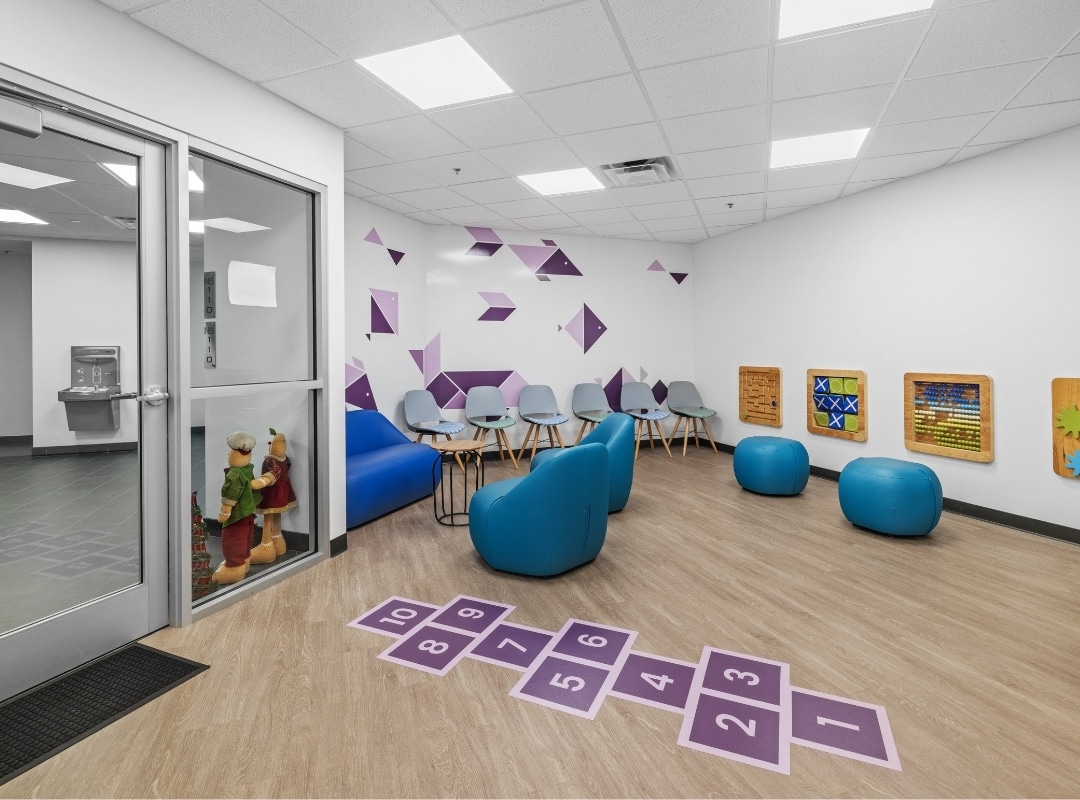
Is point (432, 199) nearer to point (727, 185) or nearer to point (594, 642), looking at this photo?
point (727, 185)

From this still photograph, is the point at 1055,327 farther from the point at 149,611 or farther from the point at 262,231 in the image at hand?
the point at 149,611

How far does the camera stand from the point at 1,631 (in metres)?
2.11

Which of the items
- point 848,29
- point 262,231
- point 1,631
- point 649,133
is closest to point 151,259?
point 262,231

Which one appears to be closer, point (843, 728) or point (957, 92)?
point (843, 728)

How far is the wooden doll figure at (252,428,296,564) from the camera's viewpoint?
3.33m

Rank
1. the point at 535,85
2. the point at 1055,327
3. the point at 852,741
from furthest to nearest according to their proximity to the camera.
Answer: the point at 1055,327
the point at 535,85
the point at 852,741

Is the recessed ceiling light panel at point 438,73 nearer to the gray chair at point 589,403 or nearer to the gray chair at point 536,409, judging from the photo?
the gray chair at point 536,409

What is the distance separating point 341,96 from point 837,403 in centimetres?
532

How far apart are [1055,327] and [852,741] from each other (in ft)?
12.4

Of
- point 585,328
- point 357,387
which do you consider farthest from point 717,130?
point 357,387

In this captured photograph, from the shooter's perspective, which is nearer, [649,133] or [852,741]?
[852,741]

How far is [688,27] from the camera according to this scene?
2.68 metres

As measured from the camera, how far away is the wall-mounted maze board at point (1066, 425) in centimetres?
381

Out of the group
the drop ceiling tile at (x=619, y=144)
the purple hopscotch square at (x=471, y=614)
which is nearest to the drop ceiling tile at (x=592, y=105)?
the drop ceiling tile at (x=619, y=144)
